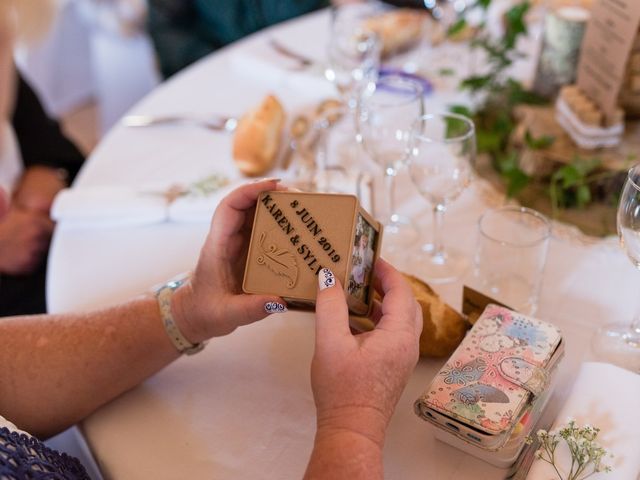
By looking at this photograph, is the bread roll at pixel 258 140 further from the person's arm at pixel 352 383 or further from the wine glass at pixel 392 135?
the person's arm at pixel 352 383

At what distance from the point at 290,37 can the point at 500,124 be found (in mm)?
737

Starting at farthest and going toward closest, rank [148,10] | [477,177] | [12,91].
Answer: [148,10] < [12,91] < [477,177]

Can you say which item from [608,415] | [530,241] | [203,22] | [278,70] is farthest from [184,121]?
[203,22]

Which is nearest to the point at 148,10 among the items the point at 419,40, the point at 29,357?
the point at 419,40

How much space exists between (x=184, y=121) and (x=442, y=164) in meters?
0.70

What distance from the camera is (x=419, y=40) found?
176 centimetres

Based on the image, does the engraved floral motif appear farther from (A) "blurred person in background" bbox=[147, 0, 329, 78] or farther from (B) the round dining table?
(A) "blurred person in background" bbox=[147, 0, 329, 78]

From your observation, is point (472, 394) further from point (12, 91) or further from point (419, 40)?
point (12, 91)

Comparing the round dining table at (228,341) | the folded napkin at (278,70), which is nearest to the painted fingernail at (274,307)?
the round dining table at (228,341)

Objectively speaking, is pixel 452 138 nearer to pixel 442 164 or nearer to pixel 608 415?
pixel 442 164

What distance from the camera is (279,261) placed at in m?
0.77

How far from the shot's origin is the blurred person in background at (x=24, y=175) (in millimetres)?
1493

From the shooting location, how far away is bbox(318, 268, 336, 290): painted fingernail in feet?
2.38

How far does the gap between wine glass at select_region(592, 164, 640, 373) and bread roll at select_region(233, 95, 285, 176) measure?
0.67 m
